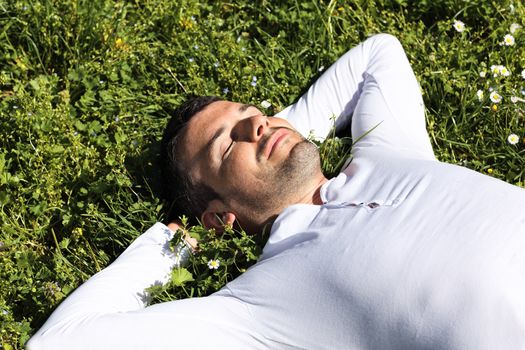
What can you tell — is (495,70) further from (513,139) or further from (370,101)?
(370,101)

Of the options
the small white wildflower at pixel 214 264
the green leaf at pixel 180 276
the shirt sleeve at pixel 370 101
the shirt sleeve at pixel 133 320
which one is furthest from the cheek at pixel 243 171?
the shirt sleeve at pixel 370 101

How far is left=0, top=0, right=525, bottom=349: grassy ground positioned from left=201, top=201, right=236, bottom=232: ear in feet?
0.28

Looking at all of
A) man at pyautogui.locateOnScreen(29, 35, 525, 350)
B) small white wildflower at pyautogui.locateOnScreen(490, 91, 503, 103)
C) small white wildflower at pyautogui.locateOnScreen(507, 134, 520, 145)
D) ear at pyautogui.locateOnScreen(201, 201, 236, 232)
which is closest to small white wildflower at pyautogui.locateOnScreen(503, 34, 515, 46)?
small white wildflower at pyautogui.locateOnScreen(490, 91, 503, 103)

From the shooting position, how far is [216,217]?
163 inches

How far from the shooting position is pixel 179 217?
4.14 metres

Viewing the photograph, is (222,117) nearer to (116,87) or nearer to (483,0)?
(116,87)

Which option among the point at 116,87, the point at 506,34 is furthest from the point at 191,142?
the point at 506,34

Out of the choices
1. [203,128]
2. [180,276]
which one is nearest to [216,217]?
[180,276]

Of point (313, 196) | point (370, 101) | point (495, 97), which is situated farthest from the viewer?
point (495, 97)

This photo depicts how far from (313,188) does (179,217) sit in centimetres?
70

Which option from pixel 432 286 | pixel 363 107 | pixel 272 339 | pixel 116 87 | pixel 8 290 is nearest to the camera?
pixel 432 286

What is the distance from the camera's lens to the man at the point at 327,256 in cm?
330

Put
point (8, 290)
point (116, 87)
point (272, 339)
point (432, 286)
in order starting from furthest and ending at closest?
1. point (116, 87)
2. point (8, 290)
3. point (272, 339)
4. point (432, 286)

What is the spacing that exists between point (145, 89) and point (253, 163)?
1.42 metres
